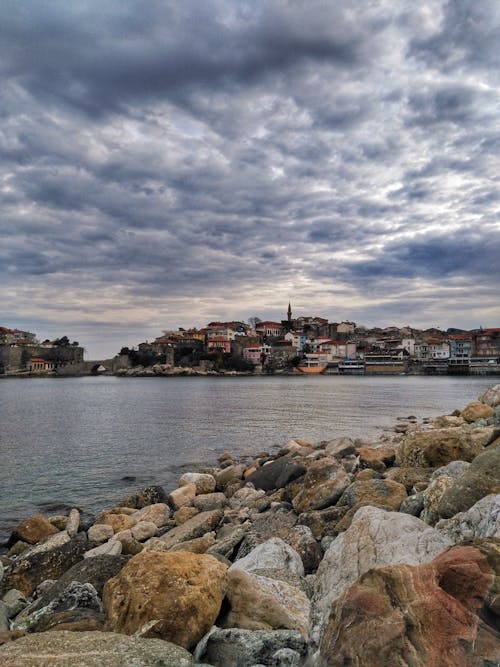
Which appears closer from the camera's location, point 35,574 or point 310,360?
point 35,574

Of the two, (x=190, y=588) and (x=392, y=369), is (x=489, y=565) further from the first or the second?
(x=392, y=369)

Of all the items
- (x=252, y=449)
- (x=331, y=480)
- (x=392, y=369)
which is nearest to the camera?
(x=331, y=480)

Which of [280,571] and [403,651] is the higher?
[403,651]

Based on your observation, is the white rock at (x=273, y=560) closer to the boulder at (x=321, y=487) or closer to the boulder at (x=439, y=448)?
the boulder at (x=321, y=487)

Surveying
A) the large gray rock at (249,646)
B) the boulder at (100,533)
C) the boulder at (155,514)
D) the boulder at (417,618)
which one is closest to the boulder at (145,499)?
the boulder at (155,514)

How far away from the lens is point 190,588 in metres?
4.55

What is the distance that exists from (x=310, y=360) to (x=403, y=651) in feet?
Answer: 441

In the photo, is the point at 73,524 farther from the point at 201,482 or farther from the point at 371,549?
the point at 371,549

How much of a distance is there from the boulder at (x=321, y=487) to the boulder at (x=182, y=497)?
406 centimetres

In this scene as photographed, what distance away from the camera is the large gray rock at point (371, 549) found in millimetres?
4320

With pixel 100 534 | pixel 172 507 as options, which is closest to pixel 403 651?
pixel 100 534

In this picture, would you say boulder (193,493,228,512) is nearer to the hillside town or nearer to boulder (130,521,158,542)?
boulder (130,521,158,542)

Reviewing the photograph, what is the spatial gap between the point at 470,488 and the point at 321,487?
449 cm

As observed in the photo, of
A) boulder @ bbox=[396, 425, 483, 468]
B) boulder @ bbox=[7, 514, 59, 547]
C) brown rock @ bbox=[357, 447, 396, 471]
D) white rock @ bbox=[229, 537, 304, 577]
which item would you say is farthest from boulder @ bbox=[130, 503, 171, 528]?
boulder @ bbox=[396, 425, 483, 468]
